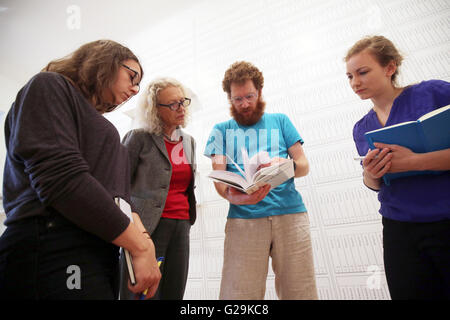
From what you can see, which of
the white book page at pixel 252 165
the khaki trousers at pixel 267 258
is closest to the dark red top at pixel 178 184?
the khaki trousers at pixel 267 258

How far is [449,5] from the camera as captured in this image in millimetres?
1642

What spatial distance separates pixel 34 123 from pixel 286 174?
2.55ft

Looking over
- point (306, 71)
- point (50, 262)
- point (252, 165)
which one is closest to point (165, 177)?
point (252, 165)

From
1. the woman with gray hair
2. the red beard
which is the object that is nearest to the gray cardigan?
the woman with gray hair

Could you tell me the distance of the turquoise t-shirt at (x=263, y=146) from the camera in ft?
3.51

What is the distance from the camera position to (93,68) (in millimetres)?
731

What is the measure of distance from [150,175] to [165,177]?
0.24 feet

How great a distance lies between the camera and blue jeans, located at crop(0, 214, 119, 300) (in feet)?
1.56

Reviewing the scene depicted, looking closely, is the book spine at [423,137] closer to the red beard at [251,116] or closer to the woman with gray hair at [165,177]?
the red beard at [251,116]

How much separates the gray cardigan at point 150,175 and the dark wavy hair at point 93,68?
1.38ft

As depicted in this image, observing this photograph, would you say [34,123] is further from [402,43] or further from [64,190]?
[402,43]

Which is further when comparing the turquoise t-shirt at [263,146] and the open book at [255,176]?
the turquoise t-shirt at [263,146]

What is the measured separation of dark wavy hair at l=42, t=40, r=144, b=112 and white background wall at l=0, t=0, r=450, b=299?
4.51ft

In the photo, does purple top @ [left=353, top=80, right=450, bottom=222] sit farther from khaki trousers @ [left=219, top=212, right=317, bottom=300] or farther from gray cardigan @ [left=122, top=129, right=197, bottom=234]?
gray cardigan @ [left=122, top=129, right=197, bottom=234]
